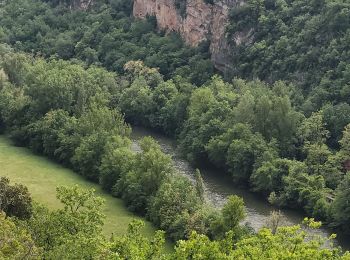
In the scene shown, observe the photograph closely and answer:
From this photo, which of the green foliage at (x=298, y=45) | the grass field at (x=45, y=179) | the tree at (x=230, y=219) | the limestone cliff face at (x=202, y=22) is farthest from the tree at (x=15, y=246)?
the limestone cliff face at (x=202, y=22)

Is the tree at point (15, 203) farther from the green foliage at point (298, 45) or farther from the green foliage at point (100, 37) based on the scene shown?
the green foliage at point (100, 37)

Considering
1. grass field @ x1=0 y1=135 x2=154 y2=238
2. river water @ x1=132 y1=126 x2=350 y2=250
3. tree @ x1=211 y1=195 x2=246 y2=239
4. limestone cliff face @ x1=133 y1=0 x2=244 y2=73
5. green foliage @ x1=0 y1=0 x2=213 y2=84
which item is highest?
limestone cliff face @ x1=133 y1=0 x2=244 y2=73

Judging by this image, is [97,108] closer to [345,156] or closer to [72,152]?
[72,152]

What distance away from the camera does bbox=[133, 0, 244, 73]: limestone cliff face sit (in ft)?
363

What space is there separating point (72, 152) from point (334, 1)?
43.8m

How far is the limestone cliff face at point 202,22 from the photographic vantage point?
111 meters

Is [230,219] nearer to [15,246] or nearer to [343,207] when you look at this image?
[343,207]

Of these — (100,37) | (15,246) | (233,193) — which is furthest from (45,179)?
(100,37)

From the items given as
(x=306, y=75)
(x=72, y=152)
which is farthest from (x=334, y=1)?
(x=72, y=152)

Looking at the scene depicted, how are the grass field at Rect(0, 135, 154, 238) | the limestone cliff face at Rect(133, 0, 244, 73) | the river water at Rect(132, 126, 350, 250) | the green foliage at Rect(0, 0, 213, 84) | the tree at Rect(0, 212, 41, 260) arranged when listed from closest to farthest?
the tree at Rect(0, 212, 41, 260)
the river water at Rect(132, 126, 350, 250)
the grass field at Rect(0, 135, 154, 238)
the limestone cliff face at Rect(133, 0, 244, 73)
the green foliage at Rect(0, 0, 213, 84)

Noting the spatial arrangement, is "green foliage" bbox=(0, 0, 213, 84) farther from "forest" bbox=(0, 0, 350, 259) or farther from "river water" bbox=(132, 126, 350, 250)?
"river water" bbox=(132, 126, 350, 250)

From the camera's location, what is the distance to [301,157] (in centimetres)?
8125

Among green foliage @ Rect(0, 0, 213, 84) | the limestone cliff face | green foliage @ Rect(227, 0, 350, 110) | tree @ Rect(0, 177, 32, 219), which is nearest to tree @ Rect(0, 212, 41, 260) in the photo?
tree @ Rect(0, 177, 32, 219)

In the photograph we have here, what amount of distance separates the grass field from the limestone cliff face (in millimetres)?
36844
